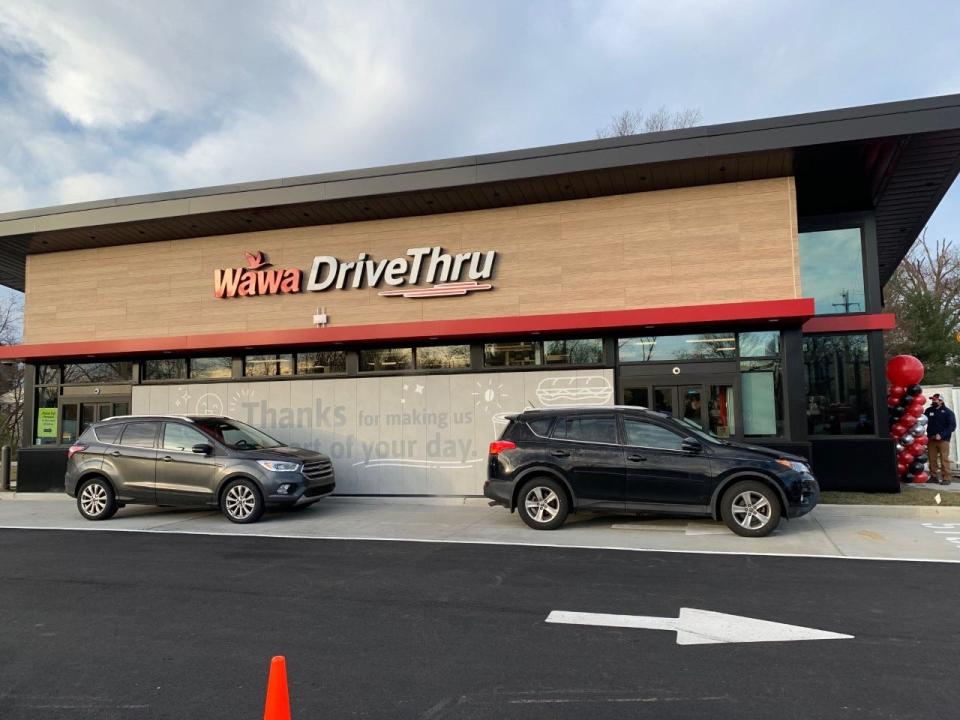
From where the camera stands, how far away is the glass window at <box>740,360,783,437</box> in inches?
480

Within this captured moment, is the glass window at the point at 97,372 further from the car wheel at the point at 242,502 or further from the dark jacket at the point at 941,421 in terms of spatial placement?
the dark jacket at the point at 941,421

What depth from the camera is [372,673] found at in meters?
4.35

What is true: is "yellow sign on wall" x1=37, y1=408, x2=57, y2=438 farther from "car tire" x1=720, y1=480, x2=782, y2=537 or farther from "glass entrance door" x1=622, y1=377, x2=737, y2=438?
"car tire" x1=720, y1=480, x2=782, y2=537

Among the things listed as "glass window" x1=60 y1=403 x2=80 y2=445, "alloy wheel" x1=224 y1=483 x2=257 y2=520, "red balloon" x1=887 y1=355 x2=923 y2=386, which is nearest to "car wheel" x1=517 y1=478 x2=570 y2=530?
"alloy wheel" x1=224 y1=483 x2=257 y2=520

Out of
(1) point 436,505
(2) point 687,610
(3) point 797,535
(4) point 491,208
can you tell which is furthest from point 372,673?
(4) point 491,208

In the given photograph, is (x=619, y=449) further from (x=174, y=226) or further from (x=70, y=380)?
(x=70, y=380)

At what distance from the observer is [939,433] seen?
43.7 feet

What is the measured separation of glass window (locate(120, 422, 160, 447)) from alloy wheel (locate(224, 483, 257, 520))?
1817mm

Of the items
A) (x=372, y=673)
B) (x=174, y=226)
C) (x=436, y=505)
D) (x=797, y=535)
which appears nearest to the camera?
(x=372, y=673)

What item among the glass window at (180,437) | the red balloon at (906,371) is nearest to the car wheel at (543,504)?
the glass window at (180,437)

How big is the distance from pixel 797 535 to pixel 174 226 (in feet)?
44.8

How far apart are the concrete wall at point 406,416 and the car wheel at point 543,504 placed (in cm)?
348

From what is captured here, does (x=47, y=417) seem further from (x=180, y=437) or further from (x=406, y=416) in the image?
(x=406, y=416)

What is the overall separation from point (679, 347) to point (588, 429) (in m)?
3.87
